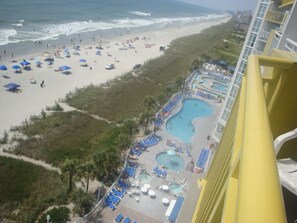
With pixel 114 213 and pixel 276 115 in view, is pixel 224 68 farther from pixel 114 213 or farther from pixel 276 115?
pixel 276 115

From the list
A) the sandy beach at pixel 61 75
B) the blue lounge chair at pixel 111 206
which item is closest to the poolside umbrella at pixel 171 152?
the blue lounge chair at pixel 111 206

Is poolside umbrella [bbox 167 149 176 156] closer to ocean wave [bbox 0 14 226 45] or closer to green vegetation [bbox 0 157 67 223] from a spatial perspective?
green vegetation [bbox 0 157 67 223]

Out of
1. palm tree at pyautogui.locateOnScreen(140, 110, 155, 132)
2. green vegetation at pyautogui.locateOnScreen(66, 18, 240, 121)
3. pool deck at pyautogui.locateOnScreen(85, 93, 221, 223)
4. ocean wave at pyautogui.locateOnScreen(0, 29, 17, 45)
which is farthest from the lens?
ocean wave at pyautogui.locateOnScreen(0, 29, 17, 45)

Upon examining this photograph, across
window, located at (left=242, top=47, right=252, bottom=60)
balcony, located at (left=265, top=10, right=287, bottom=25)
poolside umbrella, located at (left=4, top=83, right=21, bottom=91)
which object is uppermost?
balcony, located at (left=265, top=10, right=287, bottom=25)

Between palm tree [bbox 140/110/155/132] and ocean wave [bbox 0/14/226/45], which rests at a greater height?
palm tree [bbox 140/110/155/132]

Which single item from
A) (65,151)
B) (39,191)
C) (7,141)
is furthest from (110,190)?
(7,141)

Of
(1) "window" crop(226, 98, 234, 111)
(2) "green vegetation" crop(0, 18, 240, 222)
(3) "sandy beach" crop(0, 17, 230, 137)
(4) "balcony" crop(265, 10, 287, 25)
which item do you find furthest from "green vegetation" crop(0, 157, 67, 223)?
(4) "balcony" crop(265, 10, 287, 25)
